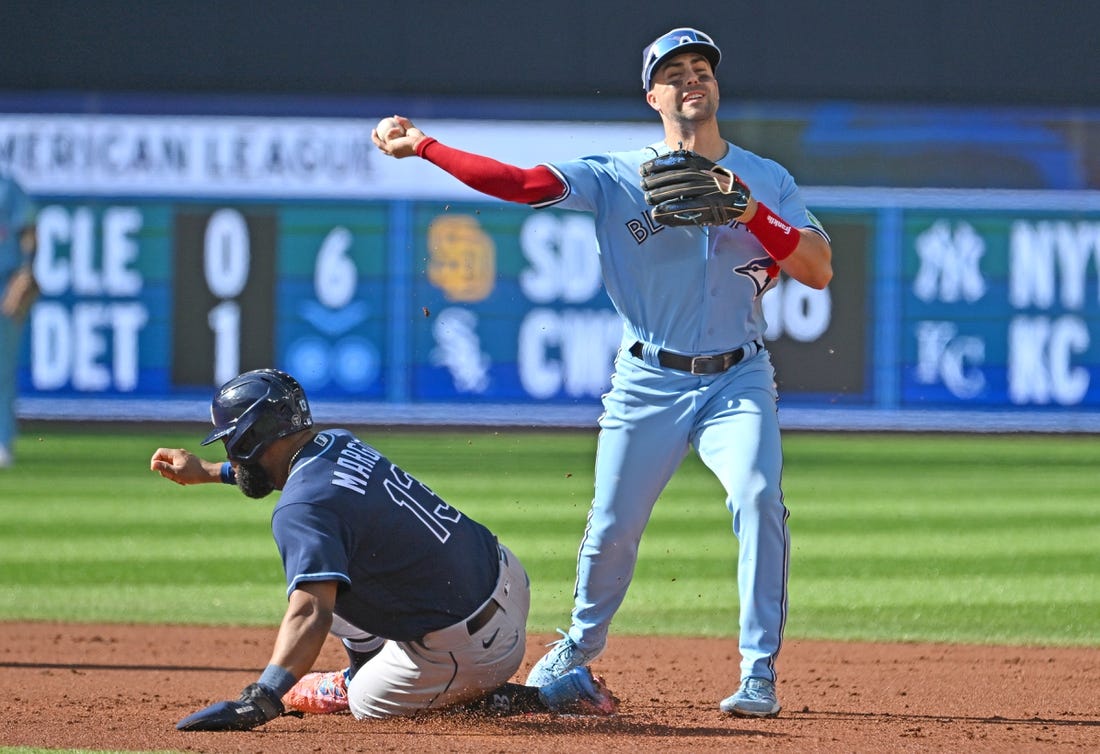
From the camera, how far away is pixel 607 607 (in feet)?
12.1

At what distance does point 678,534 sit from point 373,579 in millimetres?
4579

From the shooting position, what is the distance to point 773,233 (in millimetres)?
3490

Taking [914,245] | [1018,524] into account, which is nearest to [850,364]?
[914,245]

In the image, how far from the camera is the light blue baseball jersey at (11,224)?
388 inches

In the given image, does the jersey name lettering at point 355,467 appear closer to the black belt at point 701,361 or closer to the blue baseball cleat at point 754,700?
the black belt at point 701,361

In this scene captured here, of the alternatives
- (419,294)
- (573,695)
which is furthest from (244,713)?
(419,294)

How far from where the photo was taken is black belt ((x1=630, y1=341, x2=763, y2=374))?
11.8ft

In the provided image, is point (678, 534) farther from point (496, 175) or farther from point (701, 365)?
point (496, 175)

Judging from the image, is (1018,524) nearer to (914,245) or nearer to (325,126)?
(914,245)

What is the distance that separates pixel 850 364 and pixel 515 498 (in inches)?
113

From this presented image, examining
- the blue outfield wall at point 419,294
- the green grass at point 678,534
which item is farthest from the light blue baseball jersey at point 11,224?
the green grass at point 678,534

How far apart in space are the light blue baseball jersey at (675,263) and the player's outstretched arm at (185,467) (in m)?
1.00

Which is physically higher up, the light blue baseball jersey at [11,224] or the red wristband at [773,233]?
the light blue baseball jersey at [11,224]

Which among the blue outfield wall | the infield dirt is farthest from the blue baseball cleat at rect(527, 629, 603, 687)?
the blue outfield wall
